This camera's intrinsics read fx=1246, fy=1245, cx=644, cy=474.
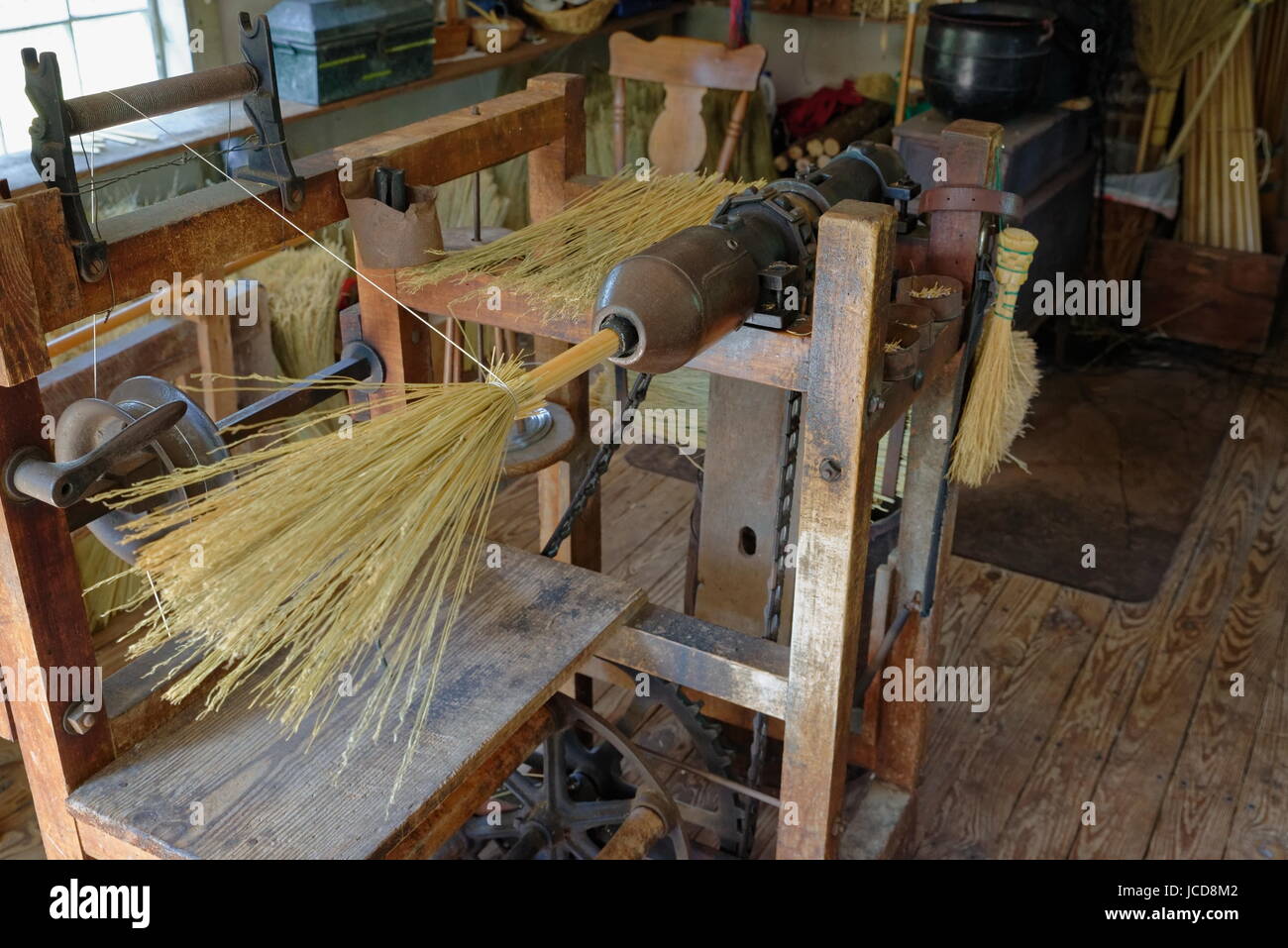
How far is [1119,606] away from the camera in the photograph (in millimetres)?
3012

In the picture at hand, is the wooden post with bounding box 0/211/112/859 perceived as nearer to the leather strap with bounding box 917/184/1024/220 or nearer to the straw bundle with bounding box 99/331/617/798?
the straw bundle with bounding box 99/331/617/798

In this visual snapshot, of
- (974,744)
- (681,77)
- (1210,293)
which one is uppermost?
(681,77)

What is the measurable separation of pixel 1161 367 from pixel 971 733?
7.93 ft

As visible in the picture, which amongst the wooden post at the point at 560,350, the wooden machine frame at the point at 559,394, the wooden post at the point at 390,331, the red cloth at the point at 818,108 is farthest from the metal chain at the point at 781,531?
the red cloth at the point at 818,108

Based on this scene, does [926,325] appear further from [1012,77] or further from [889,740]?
[1012,77]

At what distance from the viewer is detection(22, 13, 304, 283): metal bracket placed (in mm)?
1069

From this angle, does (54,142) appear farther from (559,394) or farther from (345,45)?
(345,45)

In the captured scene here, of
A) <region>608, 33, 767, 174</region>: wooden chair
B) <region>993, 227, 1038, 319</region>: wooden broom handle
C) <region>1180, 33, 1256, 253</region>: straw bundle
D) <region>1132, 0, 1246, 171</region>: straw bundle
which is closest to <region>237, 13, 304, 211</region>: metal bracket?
<region>993, 227, 1038, 319</region>: wooden broom handle

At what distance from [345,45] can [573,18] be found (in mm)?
1186

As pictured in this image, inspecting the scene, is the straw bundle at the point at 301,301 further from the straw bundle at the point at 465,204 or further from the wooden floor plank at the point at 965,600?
the wooden floor plank at the point at 965,600

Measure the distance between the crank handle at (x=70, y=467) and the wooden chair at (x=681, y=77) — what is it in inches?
111

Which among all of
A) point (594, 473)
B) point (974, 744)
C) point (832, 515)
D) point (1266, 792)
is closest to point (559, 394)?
point (594, 473)

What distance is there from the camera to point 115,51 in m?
3.46

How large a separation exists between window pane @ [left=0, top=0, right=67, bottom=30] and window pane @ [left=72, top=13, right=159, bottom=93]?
0.05 m
